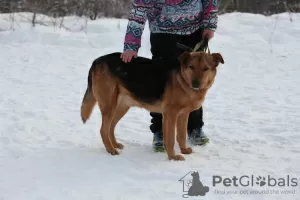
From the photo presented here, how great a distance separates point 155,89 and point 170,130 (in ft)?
1.36

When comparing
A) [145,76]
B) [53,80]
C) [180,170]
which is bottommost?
[53,80]

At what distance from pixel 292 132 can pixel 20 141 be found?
3001 millimetres

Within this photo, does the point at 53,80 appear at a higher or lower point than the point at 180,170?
lower

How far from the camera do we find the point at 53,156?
4.04 meters

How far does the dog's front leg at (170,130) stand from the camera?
13.0ft

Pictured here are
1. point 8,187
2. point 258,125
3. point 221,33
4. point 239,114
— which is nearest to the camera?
point 8,187

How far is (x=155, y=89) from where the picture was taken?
4.04 metres

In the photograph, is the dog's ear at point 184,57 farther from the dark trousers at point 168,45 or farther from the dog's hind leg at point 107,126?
the dog's hind leg at point 107,126

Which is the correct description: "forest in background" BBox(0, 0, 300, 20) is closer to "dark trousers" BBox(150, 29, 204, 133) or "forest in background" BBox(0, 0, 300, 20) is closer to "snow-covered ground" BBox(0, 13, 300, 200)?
"snow-covered ground" BBox(0, 13, 300, 200)

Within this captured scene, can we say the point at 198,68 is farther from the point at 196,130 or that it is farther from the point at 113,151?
the point at 113,151

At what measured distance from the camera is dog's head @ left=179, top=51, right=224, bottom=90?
366 cm

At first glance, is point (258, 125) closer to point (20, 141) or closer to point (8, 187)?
point (20, 141)

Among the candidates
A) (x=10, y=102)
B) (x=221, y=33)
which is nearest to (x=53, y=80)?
(x=10, y=102)

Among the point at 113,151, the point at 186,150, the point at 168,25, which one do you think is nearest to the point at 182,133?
the point at 186,150
